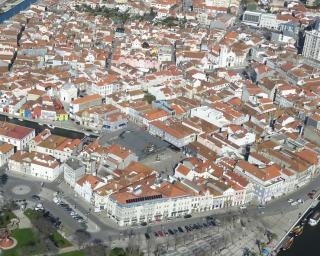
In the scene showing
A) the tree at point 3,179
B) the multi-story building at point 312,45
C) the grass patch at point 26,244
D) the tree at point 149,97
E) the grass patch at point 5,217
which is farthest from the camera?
the multi-story building at point 312,45

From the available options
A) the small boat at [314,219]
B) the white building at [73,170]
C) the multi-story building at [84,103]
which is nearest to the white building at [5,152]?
the white building at [73,170]

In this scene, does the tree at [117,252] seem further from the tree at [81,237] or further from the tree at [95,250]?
the tree at [81,237]

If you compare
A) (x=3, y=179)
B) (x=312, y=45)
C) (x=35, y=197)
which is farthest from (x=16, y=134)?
(x=312, y=45)

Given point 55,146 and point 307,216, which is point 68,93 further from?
point 307,216

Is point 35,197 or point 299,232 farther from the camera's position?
point 35,197

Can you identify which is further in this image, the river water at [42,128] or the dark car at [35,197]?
the river water at [42,128]

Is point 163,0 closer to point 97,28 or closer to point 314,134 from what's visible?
point 97,28
